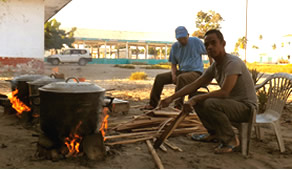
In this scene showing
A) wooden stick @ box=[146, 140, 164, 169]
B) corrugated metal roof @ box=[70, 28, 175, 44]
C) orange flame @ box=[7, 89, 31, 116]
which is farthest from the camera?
corrugated metal roof @ box=[70, 28, 175, 44]

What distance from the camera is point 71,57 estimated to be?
27125mm

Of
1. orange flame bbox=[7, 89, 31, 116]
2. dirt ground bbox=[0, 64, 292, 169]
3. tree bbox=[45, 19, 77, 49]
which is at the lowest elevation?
dirt ground bbox=[0, 64, 292, 169]

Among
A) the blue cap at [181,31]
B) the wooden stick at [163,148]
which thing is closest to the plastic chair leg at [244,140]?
the wooden stick at [163,148]

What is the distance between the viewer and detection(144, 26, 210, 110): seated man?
16.6ft

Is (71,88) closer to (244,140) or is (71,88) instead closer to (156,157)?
(156,157)

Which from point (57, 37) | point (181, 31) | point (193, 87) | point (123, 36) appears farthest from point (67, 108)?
point (123, 36)

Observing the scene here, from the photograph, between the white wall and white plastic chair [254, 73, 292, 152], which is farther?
the white wall

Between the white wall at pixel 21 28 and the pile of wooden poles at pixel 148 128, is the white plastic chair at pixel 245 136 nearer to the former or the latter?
the pile of wooden poles at pixel 148 128

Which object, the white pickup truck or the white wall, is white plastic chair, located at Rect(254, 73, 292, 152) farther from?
the white pickup truck

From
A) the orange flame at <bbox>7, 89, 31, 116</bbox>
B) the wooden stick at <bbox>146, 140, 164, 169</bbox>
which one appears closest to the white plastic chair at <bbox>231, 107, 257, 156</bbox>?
the wooden stick at <bbox>146, 140, 164, 169</bbox>

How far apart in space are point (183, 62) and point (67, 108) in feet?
10.1

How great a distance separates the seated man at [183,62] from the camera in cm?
505

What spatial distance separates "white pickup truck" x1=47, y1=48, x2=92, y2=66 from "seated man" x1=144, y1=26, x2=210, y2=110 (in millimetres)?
22922

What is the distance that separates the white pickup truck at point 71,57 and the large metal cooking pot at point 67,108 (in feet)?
81.7
